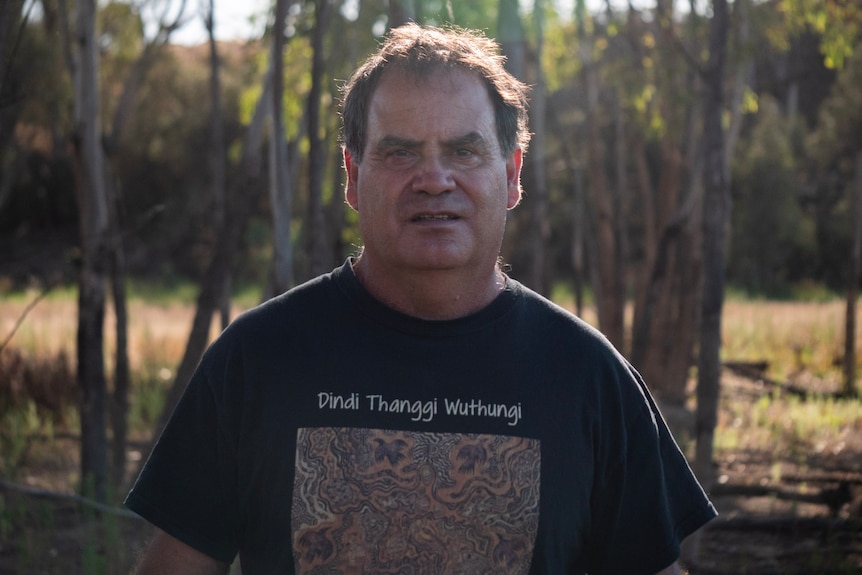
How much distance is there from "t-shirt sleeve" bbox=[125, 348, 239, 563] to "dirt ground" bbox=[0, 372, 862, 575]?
241 centimetres

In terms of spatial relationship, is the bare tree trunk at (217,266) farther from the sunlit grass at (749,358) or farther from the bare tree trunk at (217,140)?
the sunlit grass at (749,358)

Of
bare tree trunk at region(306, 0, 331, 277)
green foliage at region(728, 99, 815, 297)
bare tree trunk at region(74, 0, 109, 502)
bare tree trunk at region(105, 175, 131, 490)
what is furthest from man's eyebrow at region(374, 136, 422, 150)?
green foliage at region(728, 99, 815, 297)

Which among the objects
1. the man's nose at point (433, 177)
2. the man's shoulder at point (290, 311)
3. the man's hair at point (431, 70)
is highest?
the man's hair at point (431, 70)

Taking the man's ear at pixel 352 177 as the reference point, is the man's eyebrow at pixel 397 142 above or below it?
above

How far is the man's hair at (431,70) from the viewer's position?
7.38ft

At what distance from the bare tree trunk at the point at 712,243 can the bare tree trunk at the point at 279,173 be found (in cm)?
206

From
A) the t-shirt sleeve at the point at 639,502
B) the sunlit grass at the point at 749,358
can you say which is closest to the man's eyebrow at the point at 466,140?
the t-shirt sleeve at the point at 639,502

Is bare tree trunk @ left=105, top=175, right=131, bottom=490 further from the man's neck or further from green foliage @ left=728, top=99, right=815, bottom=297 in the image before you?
green foliage @ left=728, top=99, right=815, bottom=297

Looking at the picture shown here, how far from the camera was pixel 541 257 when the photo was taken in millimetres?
9656

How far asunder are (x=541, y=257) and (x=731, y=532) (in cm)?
397

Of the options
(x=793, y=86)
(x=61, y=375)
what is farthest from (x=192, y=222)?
(x=61, y=375)

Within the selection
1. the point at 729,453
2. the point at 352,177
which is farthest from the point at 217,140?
the point at 352,177

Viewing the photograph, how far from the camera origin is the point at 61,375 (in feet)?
32.6

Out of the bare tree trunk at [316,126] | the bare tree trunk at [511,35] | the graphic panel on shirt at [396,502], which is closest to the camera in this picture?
the graphic panel on shirt at [396,502]
